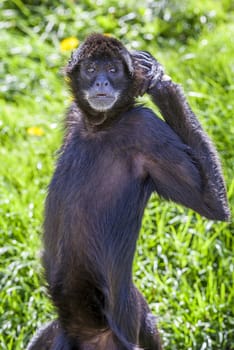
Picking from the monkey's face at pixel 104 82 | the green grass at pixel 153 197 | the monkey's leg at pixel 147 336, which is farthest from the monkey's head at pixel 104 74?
the monkey's leg at pixel 147 336

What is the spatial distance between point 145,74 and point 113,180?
1.63ft

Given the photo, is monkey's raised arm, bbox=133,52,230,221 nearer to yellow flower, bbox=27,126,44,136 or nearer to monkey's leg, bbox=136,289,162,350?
monkey's leg, bbox=136,289,162,350

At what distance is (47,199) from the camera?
4605 millimetres

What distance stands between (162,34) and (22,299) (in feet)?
10.9

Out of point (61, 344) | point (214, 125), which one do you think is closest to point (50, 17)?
point (214, 125)

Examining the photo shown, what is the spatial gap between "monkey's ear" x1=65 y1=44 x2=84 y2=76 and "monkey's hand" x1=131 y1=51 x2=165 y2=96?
24 centimetres

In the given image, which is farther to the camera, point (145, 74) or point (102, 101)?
point (145, 74)

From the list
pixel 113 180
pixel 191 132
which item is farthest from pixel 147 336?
pixel 191 132

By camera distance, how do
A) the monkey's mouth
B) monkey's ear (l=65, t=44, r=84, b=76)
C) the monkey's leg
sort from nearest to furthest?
the monkey's mouth < monkey's ear (l=65, t=44, r=84, b=76) < the monkey's leg

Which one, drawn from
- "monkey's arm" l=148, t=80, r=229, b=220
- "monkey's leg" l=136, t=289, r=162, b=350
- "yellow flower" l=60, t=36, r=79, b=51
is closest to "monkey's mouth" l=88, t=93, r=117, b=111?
"monkey's arm" l=148, t=80, r=229, b=220

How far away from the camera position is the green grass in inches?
210

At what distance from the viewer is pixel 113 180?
14.4 feet

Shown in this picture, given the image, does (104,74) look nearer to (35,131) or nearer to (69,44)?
(35,131)

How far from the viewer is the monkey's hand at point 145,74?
4.36m
